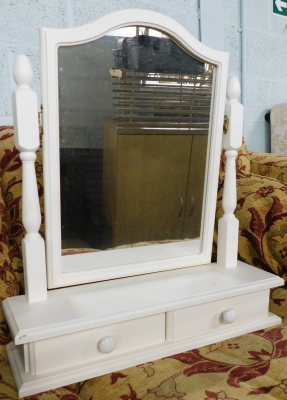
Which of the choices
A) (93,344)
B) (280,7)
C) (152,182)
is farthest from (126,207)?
(280,7)

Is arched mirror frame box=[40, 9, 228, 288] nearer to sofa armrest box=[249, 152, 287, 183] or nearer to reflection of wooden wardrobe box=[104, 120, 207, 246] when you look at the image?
reflection of wooden wardrobe box=[104, 120, 207, 246]

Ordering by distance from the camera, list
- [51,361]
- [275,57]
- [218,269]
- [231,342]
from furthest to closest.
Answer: [275,57] < [218,269] < [231,342] < [51,361]

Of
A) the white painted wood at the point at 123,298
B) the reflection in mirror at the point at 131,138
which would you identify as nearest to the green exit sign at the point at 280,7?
the reflection in mirror at the point at 131,138

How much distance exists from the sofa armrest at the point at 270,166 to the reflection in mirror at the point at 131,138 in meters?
0.45

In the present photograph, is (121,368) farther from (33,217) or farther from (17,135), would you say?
(17,135)

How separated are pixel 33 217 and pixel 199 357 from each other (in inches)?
16.2

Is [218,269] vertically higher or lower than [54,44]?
lower

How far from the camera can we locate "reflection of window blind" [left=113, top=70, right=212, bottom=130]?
0.78 m

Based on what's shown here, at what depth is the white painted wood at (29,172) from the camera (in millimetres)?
660

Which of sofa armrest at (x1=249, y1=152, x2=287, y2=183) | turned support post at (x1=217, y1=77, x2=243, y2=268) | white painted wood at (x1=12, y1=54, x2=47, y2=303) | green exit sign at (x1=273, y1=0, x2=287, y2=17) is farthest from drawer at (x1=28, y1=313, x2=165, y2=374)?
green exit sign at (x1=273, y1=0, x2=287, y2=17)

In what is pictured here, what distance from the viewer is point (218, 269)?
2.99ft

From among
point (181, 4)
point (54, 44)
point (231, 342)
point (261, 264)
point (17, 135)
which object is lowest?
point (231, 342)

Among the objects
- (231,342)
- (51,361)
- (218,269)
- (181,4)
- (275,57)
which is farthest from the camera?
(275,57)

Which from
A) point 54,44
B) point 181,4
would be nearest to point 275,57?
point 181,4
